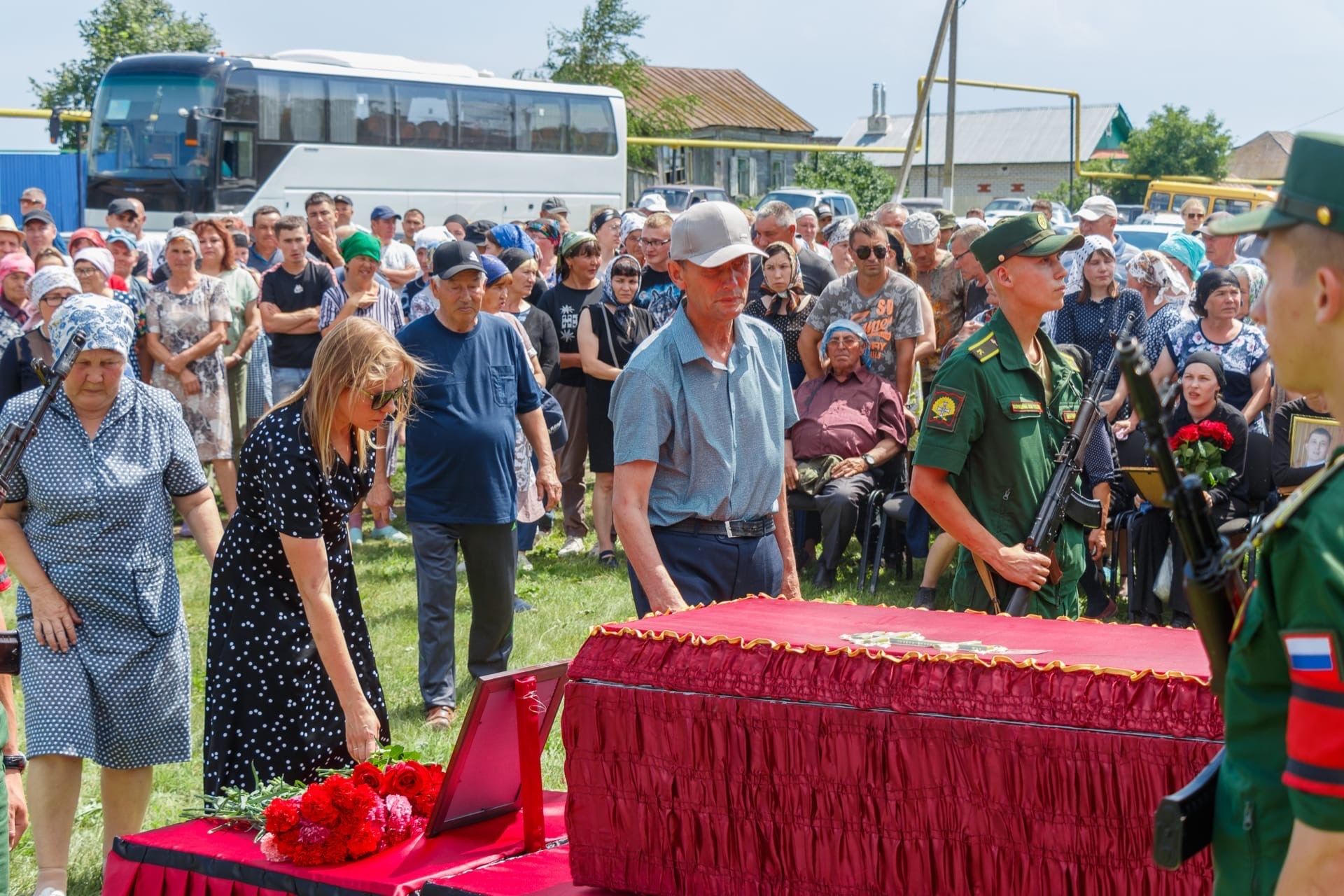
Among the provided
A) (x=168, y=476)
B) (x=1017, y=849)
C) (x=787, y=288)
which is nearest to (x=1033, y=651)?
(x=1017, y=849)

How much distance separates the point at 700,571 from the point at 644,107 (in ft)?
194

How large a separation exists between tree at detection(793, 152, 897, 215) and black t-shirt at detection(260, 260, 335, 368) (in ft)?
105

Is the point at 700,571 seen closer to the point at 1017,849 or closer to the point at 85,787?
the point at 1017,849

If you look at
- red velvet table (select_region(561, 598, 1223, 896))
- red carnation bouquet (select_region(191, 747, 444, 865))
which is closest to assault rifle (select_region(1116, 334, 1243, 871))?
red velvet table (select_region(561, 598, 1223, 896))

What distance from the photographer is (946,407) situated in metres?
4.13

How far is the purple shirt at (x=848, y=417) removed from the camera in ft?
30.0

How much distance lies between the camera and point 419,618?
6258 millimetres

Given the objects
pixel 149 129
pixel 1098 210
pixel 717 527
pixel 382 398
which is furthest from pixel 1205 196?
pixel 382 398

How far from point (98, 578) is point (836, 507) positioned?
5.25 m

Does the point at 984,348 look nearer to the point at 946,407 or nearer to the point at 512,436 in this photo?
the point at 946,407

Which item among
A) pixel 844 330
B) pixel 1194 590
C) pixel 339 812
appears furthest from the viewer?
pixel 844 330

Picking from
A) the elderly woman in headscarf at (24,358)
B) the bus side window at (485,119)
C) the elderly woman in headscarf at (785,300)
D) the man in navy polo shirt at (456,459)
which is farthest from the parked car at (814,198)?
the man in navy polo shirt at (456,459)

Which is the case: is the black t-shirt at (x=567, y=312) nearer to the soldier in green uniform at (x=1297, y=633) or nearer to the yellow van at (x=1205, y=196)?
the soldier in green uniform at (x=1297, y=633)

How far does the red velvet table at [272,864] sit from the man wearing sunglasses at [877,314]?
19.3ft
